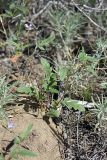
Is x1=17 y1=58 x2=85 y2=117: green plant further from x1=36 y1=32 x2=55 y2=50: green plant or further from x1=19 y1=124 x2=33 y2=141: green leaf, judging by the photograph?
x1=36 y1=32 x2=55 y2=50: green plant

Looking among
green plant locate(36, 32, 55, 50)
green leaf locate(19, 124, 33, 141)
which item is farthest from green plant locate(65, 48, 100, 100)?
green leaf locate(19, 124, 33, 141)

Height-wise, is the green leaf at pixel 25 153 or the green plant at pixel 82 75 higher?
the green plant at pixel 82 75

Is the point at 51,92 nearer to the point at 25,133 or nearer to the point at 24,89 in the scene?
the point at 24,89

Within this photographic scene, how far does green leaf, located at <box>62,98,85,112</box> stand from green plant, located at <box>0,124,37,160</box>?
34 cm

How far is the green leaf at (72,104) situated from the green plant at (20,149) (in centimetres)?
34

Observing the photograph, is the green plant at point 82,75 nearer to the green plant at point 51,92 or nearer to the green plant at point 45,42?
the green plant at point 51,92

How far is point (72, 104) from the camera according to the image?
2.30m

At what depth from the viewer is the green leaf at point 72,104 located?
2.28 metres

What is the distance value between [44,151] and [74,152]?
0.65 feet

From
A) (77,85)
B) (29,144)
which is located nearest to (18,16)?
(77,85)

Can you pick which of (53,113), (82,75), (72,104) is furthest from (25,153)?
(82,75)

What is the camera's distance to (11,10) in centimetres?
295

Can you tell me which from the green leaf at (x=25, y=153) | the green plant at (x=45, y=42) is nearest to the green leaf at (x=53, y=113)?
the green leaf at (x=25, y=153)

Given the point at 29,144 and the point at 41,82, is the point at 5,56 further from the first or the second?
the point at 29,144
